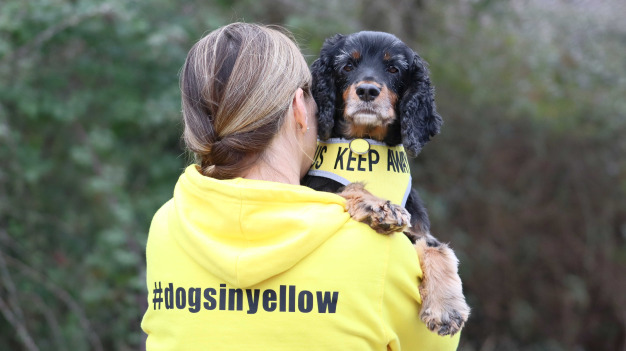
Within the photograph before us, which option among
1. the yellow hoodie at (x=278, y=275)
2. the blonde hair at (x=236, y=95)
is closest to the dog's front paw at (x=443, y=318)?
the yellow hoodie at (x=278, y=275)

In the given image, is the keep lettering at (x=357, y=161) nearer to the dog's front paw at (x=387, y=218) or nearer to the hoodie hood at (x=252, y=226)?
the dog's front paw at (x=387, y=218)

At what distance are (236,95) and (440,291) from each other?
1011 millimetres

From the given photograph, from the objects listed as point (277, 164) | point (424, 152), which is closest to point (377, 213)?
point (277, 164)

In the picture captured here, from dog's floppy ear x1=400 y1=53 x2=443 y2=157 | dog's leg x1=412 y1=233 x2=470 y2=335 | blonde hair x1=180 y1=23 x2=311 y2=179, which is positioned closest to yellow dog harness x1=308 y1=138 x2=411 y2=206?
dog's floppy ear x1=400 y1=53 x2=443 y2=157

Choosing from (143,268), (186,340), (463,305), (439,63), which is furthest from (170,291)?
(439,63)

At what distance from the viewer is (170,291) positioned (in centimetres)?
164

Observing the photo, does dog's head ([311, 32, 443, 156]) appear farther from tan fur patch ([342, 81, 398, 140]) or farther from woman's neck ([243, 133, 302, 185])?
woman's neck ([243, 133, 302, 185])

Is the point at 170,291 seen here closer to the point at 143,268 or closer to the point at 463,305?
the point at 463,305

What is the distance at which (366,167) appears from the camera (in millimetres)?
2238

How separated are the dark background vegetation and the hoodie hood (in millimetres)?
2976

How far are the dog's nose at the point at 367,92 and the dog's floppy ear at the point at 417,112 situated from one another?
18cm

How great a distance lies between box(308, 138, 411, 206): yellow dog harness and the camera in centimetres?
221

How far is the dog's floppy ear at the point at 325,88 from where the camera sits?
7.61 ft

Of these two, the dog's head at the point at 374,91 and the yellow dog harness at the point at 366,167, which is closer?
the yellow dog harness at the point at 366,167
